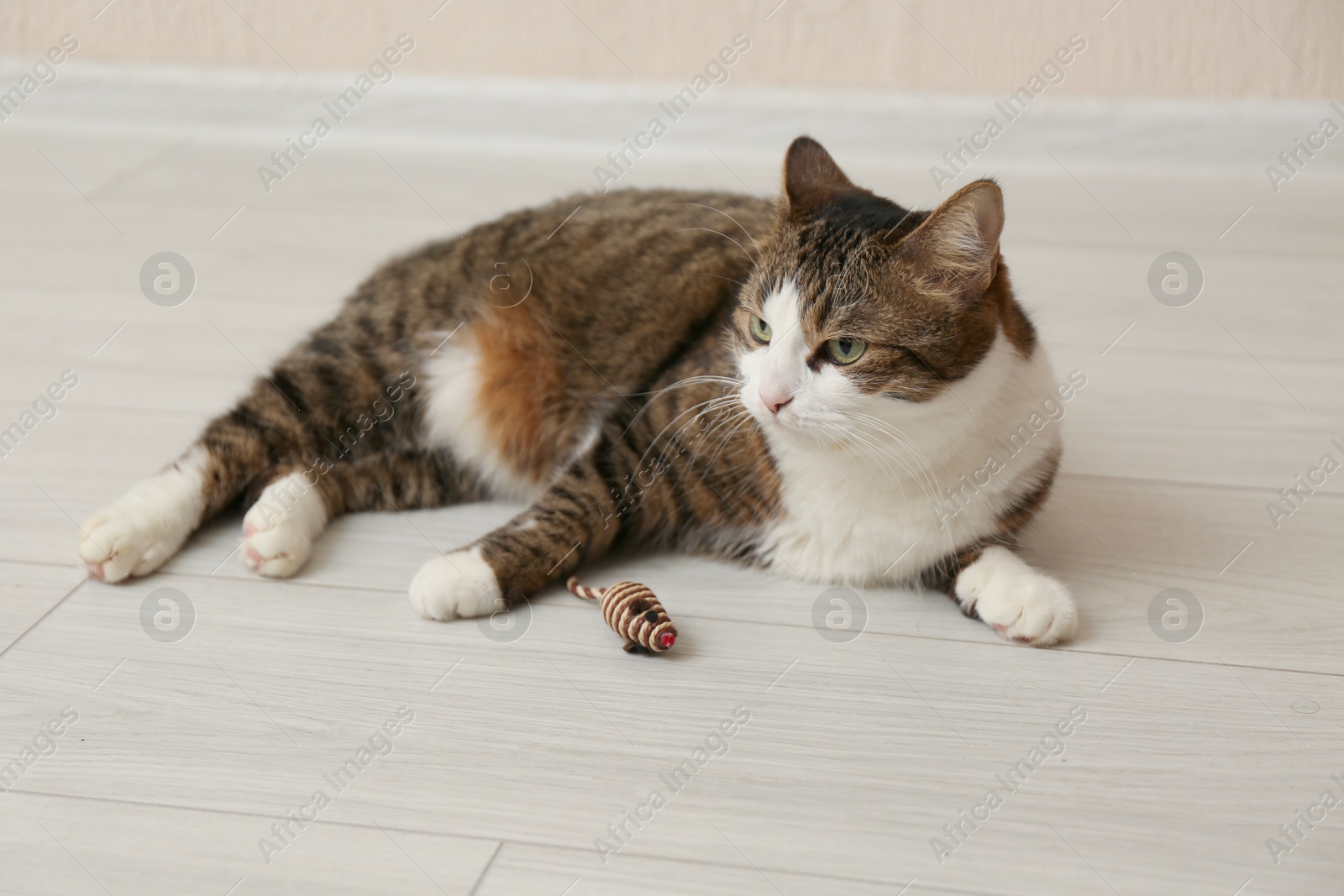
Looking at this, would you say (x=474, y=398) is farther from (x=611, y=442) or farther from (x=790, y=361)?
(x=790, y=361)

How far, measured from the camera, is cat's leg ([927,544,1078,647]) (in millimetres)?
1441

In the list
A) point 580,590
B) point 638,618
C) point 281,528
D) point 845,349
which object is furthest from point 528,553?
point 845,349

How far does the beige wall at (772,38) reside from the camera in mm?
2965

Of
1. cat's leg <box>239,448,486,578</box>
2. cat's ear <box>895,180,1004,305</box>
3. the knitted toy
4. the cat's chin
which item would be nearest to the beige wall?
cat's leg <box>239,448,486,578</box>

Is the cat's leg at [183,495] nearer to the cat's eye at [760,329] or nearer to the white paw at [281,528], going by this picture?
the white paw at [281,528]

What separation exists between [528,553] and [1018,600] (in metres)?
0.62

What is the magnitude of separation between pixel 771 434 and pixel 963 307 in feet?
1.05

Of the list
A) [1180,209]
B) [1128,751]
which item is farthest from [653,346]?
[1180,209]

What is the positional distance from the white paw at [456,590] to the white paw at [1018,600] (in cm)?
60

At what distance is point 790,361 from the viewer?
138cm

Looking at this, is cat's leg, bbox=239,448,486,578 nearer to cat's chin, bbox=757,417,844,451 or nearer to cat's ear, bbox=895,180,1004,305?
cat's chin, bbox=757,417,844,451

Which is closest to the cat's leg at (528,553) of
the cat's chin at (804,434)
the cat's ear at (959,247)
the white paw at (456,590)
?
the white paw at (456,590)

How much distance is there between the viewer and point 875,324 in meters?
1.35

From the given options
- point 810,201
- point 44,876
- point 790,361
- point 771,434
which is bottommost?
point 44,876
